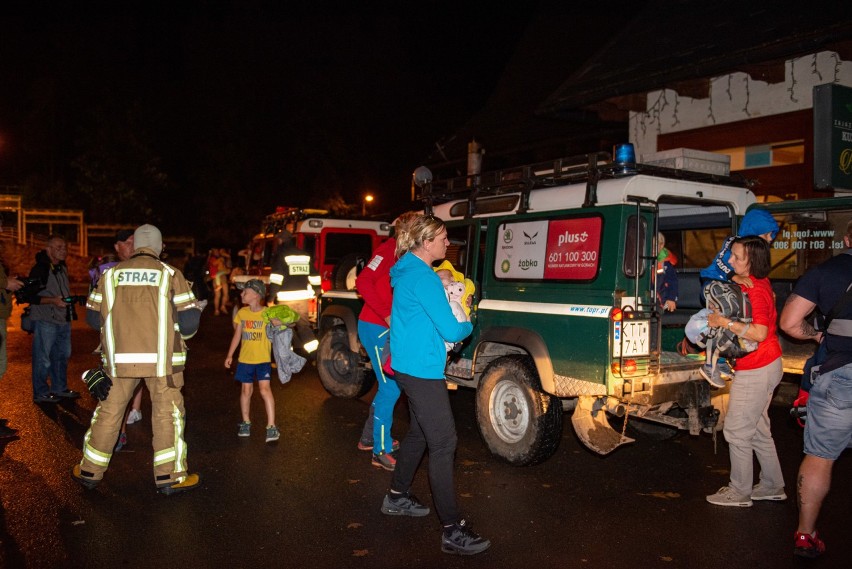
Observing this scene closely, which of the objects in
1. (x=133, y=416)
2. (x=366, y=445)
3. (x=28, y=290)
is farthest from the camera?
(x=28, y=290)

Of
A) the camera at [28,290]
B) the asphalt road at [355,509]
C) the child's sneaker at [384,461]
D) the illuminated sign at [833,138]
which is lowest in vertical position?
the asphalt road at [355,509]

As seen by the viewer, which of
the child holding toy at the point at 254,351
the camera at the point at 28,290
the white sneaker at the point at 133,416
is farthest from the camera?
the camera at the point at 28,290

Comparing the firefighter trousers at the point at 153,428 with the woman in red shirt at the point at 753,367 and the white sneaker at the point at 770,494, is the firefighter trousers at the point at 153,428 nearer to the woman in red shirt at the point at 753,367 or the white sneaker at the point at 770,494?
the woman in red shirt at the point at 753,367

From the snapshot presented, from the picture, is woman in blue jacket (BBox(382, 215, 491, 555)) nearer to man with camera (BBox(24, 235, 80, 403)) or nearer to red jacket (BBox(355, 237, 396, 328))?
red jacket (BBox(355, 237, 396, 328))

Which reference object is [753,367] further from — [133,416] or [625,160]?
[133,416]

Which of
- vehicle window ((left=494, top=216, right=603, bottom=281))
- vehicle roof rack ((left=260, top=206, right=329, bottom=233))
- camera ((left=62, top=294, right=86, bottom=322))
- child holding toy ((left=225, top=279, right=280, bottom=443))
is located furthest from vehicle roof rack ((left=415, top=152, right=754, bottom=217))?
vehicle roof rack ((left=260, top=206, right=329, bottom=233))

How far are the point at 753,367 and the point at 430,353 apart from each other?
2.25m

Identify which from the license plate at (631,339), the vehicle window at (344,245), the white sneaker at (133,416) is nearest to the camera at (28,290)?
the white sneaker at (133,416)

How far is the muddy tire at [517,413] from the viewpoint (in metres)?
5.38

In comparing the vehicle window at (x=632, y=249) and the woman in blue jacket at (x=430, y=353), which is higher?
the vehicle window at (x=632, y=249)

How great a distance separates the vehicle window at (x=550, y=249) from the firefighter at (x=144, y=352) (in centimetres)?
265

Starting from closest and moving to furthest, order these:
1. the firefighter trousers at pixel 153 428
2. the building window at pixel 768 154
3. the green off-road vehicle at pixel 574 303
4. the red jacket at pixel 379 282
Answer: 1. the firefighter trousers at pixel 153 428
2. the green off-road vehicle at pixel 574 303
3. the red jacket at pixel 379 282
4. the building window at pixel 768 154

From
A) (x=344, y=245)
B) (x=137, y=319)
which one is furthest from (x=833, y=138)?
(x=344, y=245)

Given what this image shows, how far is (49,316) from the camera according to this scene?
7.78m
